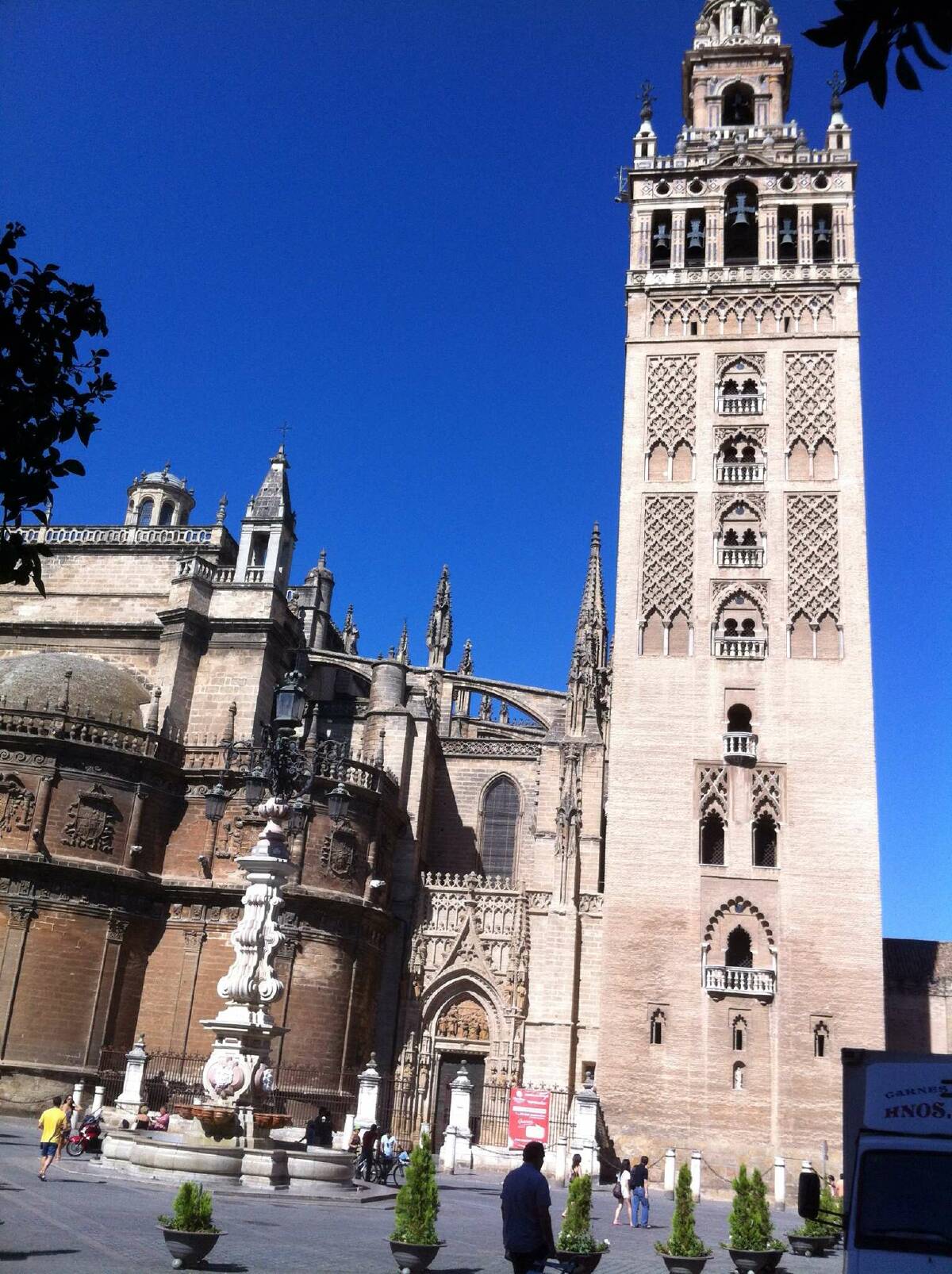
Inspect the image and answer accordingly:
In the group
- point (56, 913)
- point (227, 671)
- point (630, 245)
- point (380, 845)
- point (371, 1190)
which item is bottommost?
point (371, 1190)

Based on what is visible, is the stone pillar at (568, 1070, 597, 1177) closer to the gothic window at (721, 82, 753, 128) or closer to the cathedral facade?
the cathedral facade

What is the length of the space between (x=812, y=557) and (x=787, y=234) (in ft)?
36.5

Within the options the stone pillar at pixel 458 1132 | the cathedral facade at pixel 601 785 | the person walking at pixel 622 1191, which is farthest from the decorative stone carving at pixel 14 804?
the person walking at pixel 622 1191

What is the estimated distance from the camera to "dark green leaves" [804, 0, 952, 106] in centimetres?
395

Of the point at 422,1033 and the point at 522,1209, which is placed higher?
the point at 422,1033

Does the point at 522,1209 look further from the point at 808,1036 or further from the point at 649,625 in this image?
the point at 649,625

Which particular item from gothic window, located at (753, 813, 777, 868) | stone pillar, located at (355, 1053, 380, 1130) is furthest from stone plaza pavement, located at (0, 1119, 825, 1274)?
gothic window, located at (753, 813, 777, 868)

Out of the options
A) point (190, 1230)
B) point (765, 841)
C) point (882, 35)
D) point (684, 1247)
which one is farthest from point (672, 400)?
point (882, 35)

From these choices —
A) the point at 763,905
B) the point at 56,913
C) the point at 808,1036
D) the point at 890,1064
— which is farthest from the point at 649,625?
the point at 890,1064

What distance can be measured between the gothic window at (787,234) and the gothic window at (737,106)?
18.9ft

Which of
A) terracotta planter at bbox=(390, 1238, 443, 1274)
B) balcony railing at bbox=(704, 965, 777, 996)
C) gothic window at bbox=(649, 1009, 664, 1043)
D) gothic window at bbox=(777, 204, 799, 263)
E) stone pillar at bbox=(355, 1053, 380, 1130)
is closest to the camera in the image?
terracotta planter at bbox=(390, 1238, 443, 1274)

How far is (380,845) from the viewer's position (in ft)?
111

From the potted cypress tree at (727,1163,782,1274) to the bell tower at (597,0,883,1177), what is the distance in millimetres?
15533

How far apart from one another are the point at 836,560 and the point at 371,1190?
2143 cm
